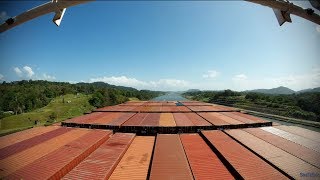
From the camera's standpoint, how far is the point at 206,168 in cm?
1351

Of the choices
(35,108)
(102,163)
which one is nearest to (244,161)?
(102,163)

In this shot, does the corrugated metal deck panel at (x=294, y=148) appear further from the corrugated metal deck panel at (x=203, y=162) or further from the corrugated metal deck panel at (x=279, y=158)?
the corrugated metal deck panel at (x=203, y=162)

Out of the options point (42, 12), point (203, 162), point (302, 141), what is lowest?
point (203, 162)

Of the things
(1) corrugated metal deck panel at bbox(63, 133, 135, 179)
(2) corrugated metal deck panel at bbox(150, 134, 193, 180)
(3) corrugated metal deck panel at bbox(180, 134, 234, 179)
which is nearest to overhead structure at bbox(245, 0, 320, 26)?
(2) corrugated metal deck panel at bbox(150, 134, 193, 180)

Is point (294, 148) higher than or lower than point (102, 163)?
higher

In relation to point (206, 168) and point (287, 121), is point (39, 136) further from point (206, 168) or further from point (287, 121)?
point (287, 121)

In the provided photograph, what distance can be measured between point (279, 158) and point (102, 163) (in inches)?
494

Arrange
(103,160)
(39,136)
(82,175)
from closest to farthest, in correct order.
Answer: (82,175) → (103,160) → (39,136)

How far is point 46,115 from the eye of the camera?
54625 mm

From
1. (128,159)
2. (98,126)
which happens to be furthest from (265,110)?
(128,159)

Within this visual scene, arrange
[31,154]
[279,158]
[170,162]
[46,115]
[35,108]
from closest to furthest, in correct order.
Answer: [170,162]
[279,158]
[31,154]
[46,115]
[35,108]

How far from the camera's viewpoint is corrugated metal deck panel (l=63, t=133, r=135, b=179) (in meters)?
12.1

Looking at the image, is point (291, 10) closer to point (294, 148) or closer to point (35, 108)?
point (294, 148)

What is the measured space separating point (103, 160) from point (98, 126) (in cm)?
1342
